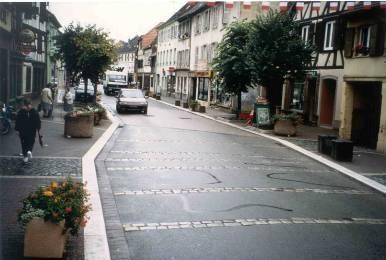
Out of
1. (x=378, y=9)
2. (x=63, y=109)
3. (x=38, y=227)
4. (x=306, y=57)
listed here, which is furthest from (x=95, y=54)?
(x=38, y=227)

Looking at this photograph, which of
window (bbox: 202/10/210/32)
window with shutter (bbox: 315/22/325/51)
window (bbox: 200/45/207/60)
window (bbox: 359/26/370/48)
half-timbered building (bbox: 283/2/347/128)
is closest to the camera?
window (bbox: 359/26/370/48)

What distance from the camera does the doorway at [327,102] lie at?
27.6 meters

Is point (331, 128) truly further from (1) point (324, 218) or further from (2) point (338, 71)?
(1) point (324, 218)

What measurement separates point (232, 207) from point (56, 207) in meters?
3.98

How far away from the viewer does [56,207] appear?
6.26 meters

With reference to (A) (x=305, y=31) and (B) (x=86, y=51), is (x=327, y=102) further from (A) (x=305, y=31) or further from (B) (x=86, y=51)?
(B) (x=86, y=51)

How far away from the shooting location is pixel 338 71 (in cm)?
2609

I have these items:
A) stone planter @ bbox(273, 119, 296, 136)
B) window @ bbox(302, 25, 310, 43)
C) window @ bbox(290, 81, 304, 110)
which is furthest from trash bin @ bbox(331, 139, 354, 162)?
window @ bbox(302, 25, 310, 43)

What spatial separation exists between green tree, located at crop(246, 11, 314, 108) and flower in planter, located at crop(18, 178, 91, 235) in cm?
1974

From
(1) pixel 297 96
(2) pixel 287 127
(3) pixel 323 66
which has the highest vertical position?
(3) pixel 323 66

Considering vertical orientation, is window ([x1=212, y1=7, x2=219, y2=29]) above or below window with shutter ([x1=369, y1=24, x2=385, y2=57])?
above

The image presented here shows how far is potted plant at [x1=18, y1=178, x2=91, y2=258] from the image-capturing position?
6148 millimetres

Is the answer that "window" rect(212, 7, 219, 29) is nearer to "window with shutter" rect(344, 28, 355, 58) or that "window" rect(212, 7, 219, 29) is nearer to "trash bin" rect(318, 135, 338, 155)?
"window with shutter" rect(344, 28, 355, 58)

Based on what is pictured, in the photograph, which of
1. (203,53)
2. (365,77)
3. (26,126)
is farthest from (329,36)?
(203,53)
